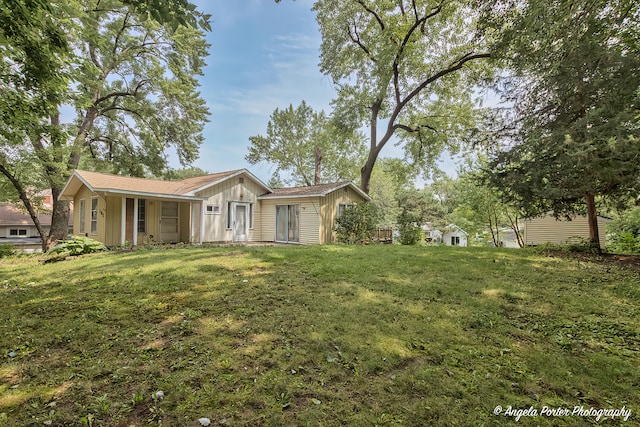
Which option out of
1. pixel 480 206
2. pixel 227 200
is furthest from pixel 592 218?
pixel 227 200

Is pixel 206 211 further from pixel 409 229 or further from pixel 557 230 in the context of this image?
pixel 557 230

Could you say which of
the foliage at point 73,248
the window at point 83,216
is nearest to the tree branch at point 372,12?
the foliage at point 73,248

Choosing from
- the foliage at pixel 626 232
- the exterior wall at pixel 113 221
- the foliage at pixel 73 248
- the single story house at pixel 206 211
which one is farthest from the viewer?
the single story house at pixel 206 211

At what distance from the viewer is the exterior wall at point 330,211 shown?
14094 mm

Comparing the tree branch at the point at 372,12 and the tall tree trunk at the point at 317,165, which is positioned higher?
the tree branch at the point at 372,12

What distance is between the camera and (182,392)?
236cm

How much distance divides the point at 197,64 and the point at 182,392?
20200mm

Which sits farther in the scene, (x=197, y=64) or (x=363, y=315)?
(x=197, y=64)

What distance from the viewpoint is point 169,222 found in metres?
14.4

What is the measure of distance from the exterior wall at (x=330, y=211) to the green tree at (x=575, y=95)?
7584 mm

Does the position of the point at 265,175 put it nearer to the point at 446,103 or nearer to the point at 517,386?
the point at 446,103

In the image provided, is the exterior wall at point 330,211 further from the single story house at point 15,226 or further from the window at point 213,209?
the single story house at point 15,226

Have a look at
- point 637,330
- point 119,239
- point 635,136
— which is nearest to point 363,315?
point 637,330

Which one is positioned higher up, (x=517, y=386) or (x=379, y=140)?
(x=379, y=140)
